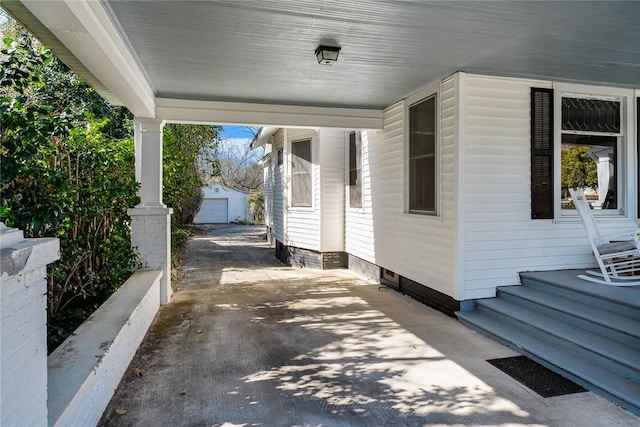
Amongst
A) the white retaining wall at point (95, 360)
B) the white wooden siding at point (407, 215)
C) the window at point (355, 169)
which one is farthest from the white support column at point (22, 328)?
the window at point (355, 169)

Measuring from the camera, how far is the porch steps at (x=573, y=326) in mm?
3021

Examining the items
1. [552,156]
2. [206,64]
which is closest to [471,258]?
[552,156]

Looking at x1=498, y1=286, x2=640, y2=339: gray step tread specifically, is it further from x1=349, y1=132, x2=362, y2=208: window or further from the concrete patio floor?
Result: x1=349, y1=132, x2=362, y2=208: window

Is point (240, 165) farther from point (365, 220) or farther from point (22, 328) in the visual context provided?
point (22, 328)

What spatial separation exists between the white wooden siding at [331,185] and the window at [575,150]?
4170 mm

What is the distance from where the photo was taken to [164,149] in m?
6.72

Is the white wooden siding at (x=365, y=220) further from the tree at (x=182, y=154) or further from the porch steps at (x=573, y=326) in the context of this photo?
the tree at (x=182, y=154)

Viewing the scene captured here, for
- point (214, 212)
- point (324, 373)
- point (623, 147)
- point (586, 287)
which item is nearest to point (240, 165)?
point (214, 212)

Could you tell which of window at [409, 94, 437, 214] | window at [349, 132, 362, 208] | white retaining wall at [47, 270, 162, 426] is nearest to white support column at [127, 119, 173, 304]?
white retaining wall at [47, 270, 162, 426]

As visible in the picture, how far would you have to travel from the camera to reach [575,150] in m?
5.13

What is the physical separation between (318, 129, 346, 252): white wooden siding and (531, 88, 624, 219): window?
13.7 ft

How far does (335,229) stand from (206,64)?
482 cm

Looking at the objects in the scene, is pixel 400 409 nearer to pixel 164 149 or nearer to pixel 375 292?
pixel 375 292

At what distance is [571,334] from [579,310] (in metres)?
0.34
